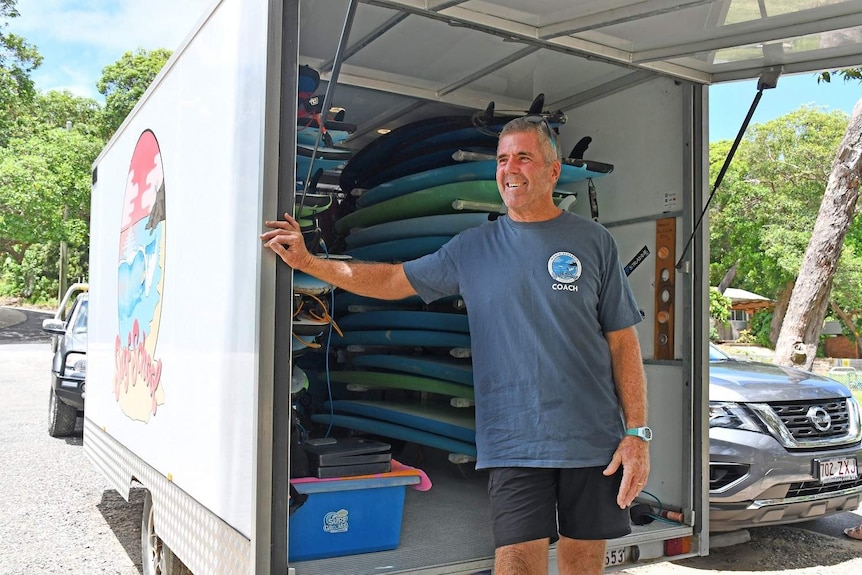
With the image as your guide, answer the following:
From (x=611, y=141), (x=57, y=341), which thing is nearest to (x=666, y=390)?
(x=611, y=141)

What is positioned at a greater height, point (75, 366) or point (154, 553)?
point (75, 366)

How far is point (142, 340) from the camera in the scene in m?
3.90

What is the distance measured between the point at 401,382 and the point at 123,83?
30.0 metres

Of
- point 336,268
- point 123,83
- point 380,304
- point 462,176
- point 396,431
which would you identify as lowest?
point 396,431

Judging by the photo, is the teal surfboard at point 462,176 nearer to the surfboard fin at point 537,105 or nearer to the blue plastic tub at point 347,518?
the surfboard fin at point 537,105

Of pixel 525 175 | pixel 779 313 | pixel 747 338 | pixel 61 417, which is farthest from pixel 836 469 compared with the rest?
pixel 747 338

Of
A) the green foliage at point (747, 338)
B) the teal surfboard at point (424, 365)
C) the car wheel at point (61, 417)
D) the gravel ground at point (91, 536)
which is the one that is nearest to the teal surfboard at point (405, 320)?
the teal surfboard at point (424, 365)

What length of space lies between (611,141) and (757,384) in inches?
90.4

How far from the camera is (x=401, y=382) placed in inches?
166

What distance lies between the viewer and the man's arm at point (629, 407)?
2699mm

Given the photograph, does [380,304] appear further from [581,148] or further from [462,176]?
[581,148]

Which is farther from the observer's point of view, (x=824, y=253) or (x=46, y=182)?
(x=46, y=182)

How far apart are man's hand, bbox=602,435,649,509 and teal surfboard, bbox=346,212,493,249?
1499 mm

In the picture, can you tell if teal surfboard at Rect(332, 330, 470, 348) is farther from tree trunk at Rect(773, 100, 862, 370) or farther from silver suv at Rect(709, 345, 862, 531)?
tree trunk at Rect(773, 100, 862, 370)
